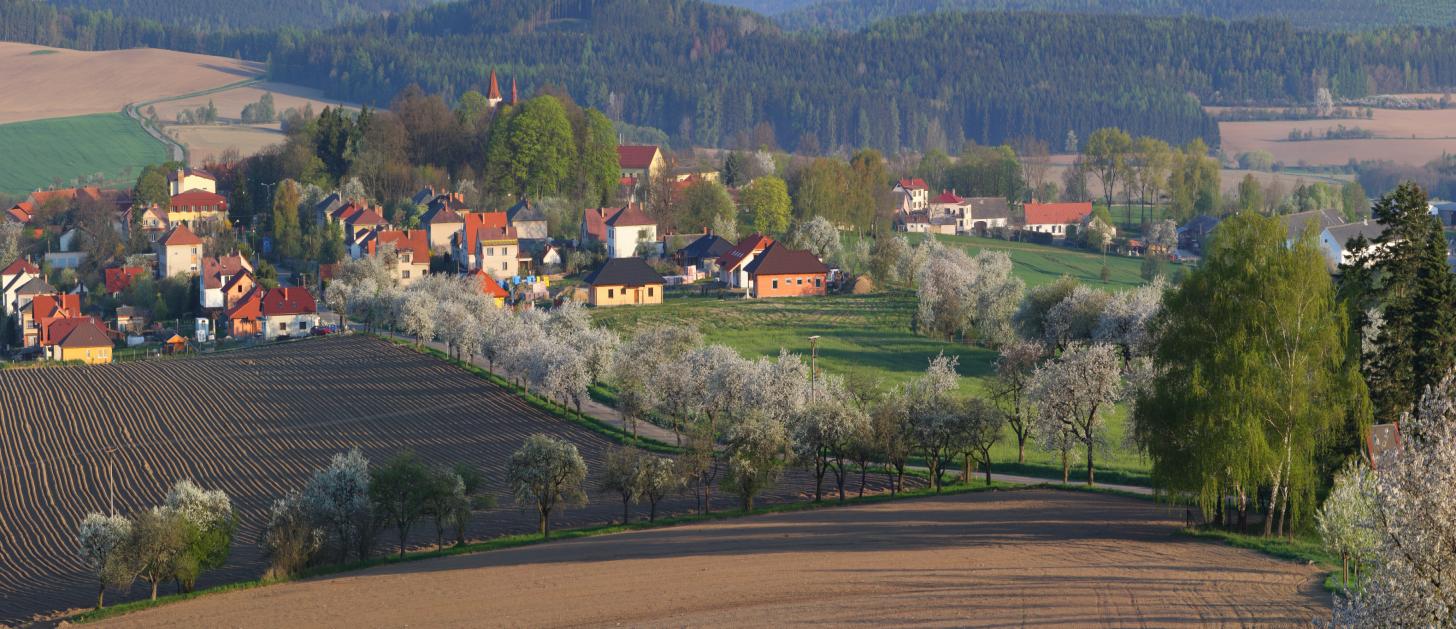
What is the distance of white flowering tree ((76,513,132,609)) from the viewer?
3578 centimetres

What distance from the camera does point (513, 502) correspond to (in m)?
45.4

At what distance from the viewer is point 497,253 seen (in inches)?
3629

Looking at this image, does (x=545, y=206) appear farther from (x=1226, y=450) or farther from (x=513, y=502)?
(x=1226, y=450)

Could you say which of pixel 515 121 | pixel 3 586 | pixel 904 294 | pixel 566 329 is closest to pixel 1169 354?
pixel 3 586

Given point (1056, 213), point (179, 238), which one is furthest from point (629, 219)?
point (1056, 213)

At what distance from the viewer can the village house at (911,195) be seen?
12868 centimetres

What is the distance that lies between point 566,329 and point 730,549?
30.0 m

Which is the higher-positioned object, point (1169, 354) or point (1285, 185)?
point (1285, 185)

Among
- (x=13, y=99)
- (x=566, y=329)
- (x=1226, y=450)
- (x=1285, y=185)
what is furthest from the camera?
(x=13, y=99)

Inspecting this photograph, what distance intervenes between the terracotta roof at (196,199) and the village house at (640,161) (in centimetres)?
3176

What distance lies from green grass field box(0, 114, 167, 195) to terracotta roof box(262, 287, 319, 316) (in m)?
70.4

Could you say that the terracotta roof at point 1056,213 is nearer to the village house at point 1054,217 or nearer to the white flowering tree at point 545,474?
the village house at point 1054,217

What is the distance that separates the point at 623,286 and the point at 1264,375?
51.8 metres

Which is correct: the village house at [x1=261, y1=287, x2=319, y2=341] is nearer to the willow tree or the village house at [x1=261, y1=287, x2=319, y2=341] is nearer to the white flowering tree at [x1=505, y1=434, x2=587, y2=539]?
the white flowering tree at [x1=505, y1=434, x2=587, y2=539]
